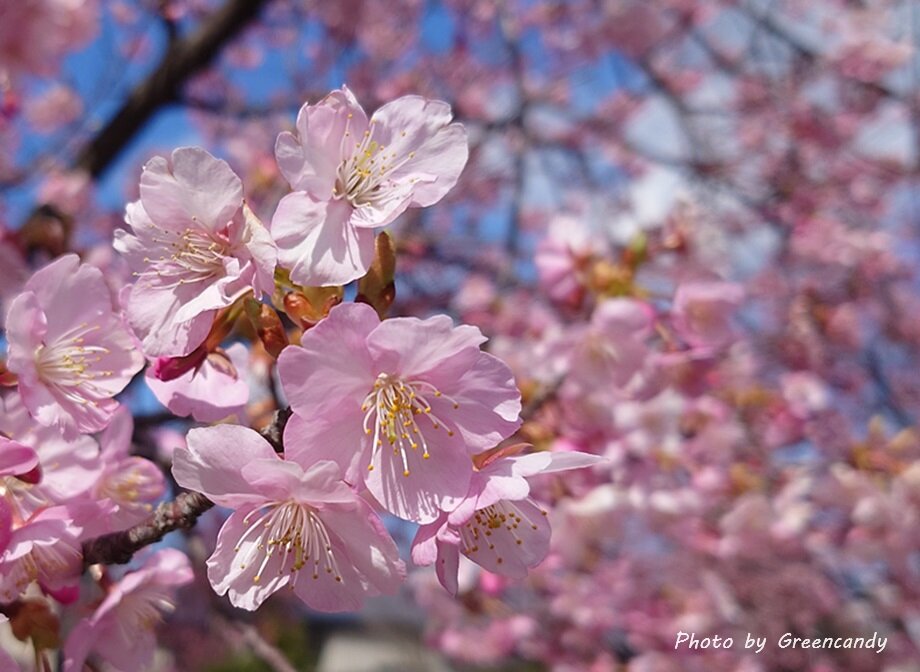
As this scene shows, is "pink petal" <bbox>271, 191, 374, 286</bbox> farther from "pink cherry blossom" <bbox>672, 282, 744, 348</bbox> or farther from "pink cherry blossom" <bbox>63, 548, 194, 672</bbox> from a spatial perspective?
"pink cherry blossom" <bbox>672, 282, 744, 348</bbox>

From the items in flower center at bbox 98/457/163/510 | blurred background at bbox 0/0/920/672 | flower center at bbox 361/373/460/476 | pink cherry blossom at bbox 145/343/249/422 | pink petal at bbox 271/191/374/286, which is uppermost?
pink petal at bbox 271/191/374/286

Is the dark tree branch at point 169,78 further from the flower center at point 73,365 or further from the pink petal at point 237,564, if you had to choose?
the pink petal at point 237,564

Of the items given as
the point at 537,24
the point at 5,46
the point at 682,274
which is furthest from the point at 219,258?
the point at 537,24

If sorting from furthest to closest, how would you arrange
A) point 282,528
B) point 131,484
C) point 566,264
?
point 566,264 < point 131,484 < point 282,528

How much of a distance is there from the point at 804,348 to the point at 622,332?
321 cm

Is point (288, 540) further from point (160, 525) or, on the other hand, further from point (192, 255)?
point (192, 255)

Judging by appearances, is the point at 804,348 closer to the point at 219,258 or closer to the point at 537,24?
the point at 537,24

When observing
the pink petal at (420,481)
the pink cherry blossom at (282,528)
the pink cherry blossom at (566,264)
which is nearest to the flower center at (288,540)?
the pink cherry blossom at (282,528)

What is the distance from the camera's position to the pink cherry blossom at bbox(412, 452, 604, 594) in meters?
0.86

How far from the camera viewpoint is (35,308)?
91 centimetres

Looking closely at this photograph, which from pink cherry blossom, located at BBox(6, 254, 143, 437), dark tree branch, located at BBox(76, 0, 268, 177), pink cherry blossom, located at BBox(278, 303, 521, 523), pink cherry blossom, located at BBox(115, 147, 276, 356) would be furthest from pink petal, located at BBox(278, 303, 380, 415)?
dark tree branch, located at BBox(76, 0, 268, 177)

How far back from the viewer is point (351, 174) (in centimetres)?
96

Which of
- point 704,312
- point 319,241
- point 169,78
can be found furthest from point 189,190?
point 169,78

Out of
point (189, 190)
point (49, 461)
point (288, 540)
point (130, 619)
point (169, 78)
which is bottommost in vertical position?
point (169, 78)
